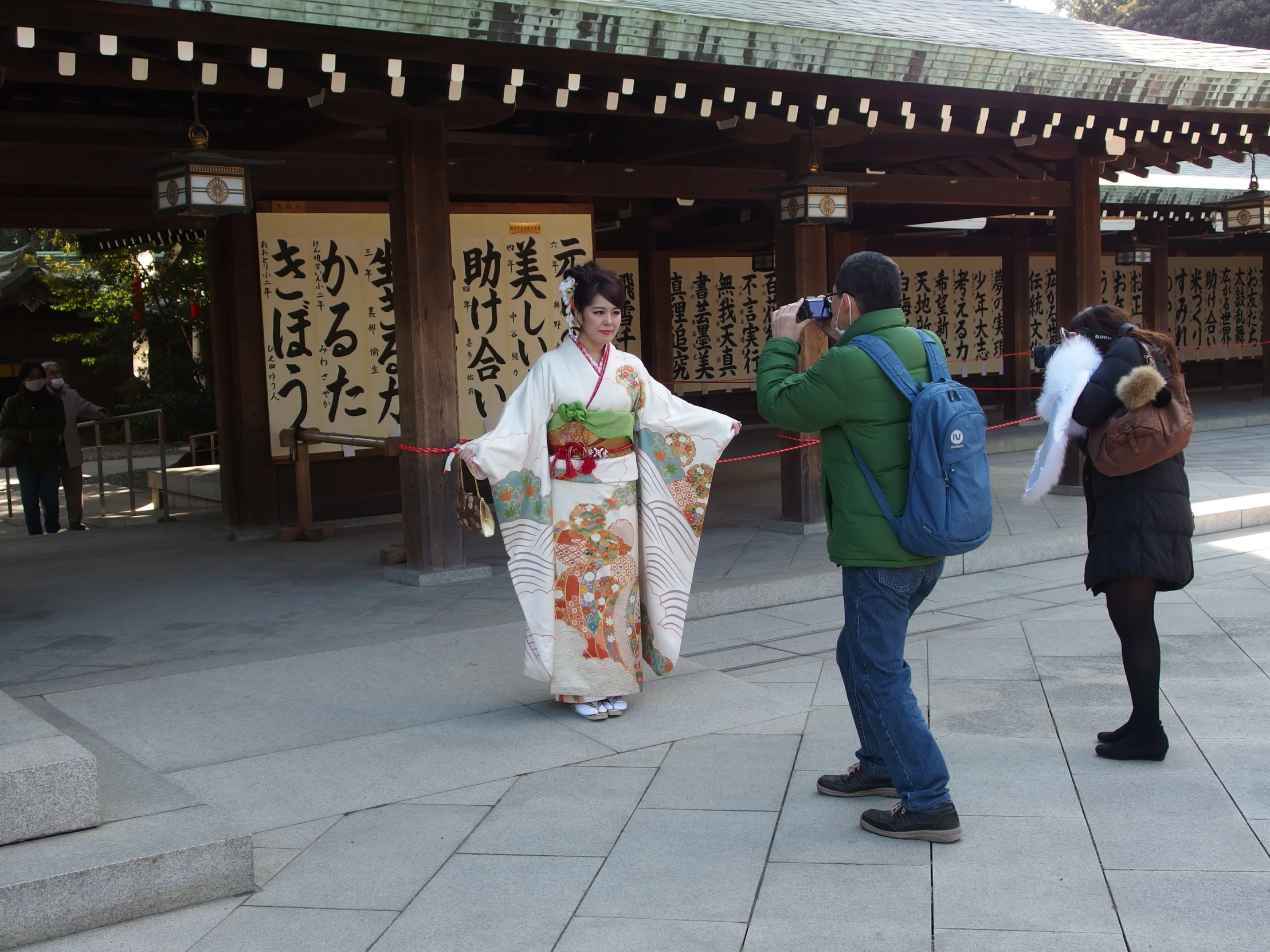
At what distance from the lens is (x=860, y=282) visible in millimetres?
3428

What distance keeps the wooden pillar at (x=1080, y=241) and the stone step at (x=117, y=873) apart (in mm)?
8384

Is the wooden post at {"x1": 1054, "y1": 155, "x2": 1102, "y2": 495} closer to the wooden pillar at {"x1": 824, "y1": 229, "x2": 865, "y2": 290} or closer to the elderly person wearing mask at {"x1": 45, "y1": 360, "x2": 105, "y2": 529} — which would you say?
the wooden pillar at {"x1": 824, "y1": 229, "x2": 865, "y2": 290}

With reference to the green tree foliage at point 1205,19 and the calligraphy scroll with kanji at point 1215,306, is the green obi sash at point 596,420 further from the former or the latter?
the green tree foliage at point 1205,19

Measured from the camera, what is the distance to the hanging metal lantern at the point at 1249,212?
10.8 meters

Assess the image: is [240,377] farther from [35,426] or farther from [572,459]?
[572,459]

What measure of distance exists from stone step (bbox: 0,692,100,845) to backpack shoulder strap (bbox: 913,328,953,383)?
8.30 feet

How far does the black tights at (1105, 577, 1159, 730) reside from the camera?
395 cm

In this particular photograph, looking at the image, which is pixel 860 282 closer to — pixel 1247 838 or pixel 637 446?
pixel 637 446

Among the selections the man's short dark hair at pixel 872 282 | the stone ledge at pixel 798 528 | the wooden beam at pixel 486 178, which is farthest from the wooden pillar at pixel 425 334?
the man's short dark hair at pixel 872 282

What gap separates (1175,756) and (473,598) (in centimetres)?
369

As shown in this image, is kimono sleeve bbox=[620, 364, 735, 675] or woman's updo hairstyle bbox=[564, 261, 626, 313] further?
kimono sleeve bbox=[620, 364, 735, 675]

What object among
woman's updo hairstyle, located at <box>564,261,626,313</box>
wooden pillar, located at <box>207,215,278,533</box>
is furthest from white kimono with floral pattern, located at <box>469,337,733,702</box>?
wooden pillar, located at <box>207,215,278,533</box>

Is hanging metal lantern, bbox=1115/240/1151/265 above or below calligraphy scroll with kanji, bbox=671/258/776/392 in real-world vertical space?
above

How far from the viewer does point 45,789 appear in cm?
319
